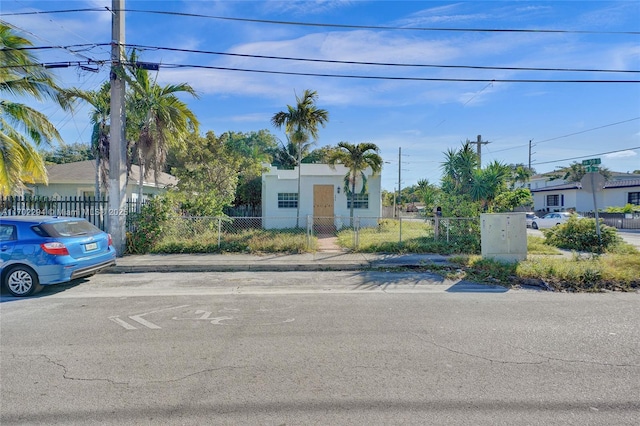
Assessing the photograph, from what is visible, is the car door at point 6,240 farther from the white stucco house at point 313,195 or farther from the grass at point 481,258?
the white stucco house at point 313,195

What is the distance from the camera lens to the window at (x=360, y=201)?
1986 cm

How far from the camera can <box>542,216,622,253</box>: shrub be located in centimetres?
1262

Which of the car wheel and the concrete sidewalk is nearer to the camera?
the car wheel

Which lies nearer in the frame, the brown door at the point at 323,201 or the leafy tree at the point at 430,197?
the leafy tree at the point at 430,197

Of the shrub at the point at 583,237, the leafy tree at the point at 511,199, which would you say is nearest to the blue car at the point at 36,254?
the leafy tree at the point at 511,199

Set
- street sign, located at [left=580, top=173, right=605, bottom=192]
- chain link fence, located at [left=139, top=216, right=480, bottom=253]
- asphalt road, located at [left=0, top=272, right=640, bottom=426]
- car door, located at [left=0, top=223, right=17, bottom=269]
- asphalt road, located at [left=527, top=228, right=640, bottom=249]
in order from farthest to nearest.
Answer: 1. asphalt road, located at [left=527, top=228, right=640, bottom=249]
2. chain link fence, located at [left=139, top=216, right=480, bottom=253]
3. street sign, located at [left=580, top=173, right=605, bottom=192]
4. car door, located at [left=0, top=223, right=17, bottom=269]
5. asphalt road, located at [left=0, top=272, right=640, bottom=426]

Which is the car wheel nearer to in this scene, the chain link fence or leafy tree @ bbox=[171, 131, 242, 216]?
the chain link fence

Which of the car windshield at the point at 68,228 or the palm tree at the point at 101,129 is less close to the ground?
the palm tree at the point at 101,129

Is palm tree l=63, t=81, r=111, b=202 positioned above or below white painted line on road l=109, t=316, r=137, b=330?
above

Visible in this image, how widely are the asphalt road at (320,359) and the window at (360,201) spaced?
12.9 m

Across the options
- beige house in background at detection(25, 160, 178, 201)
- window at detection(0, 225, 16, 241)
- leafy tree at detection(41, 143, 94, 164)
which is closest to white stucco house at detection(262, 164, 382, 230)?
beige house in background at detection(25, 160, 178, 201)

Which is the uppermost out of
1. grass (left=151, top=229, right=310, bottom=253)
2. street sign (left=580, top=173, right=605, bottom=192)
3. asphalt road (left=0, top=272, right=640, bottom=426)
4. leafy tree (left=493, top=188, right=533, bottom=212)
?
street sign (left=580, top=173, right=605, bottom=192)

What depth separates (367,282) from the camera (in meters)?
8.45

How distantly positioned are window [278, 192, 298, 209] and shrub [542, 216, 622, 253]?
11830 millimetres
